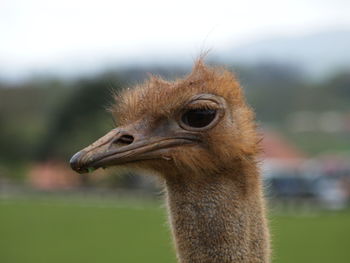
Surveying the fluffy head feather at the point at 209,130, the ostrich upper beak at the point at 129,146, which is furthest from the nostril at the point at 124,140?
the fluffy head feather at the point at 209,130

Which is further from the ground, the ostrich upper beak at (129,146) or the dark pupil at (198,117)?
the dark pupil at (198,117)

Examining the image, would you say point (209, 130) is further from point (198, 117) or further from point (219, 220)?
point (219, 220)

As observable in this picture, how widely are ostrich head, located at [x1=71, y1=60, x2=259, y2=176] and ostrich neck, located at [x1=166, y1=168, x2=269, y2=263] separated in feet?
0.28

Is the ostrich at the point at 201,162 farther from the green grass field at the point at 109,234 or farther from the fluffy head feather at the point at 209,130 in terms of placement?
the green grass field at the point at 109,234

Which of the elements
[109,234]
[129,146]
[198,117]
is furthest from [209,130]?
[109,234]

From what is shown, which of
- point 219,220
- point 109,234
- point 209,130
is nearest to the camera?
point 219,220

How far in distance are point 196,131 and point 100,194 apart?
45640 mm

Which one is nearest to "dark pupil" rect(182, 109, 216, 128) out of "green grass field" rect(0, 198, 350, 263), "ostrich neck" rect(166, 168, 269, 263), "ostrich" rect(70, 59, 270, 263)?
"ostrich" rect(70, 59, 270, 263)

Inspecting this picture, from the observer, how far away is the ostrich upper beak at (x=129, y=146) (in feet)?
11.3

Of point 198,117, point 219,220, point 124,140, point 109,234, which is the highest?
point 109,234

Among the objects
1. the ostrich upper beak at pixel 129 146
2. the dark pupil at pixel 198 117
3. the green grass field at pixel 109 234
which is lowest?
the ostrich upper beak at pixel 129 146

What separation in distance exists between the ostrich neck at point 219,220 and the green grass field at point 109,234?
56.3 feet

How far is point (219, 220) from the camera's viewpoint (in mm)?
3605

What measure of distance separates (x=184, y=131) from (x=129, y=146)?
0.27 meters
